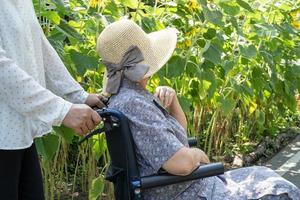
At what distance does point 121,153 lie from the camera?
2.30 m

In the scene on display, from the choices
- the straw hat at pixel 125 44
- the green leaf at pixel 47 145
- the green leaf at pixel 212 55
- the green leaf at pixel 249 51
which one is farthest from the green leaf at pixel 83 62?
the green leaf at pixel 249 51

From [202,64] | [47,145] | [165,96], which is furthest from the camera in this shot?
[202,64]

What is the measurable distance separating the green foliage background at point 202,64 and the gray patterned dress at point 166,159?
0.67 metres

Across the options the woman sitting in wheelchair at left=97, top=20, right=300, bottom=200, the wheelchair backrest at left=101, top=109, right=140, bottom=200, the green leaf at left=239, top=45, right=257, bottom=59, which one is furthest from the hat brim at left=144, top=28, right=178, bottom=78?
the green leaf at left=239, top=45, right=257, bottom=59

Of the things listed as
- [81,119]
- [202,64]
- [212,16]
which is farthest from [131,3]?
[81,119]

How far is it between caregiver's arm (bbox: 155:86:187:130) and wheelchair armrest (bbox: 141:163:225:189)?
1.49 feet

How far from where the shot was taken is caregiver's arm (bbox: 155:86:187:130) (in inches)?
104

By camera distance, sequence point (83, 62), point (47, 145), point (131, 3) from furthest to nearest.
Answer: point (131, 3) → point (83, 62) → point (47, 145)

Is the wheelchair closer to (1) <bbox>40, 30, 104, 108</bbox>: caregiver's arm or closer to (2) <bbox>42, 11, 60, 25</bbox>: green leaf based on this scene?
(1) <bbox>40, 30, 104, 108</bbox>: caregiver's arm

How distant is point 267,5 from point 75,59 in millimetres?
2010

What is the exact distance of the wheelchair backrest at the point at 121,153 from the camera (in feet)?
7.26

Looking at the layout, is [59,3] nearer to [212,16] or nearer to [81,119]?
[212,16]

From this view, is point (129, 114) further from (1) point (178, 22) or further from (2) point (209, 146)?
(2) point (209, 146)

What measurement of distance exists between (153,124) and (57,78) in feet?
1.43
